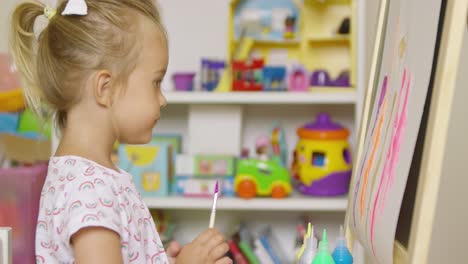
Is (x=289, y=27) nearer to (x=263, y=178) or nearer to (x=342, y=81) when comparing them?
(x=342, y=81)

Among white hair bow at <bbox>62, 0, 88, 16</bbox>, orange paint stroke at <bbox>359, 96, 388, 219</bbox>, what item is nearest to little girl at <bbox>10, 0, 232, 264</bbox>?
white hair bow at <bbox>62, 0, 88, 16</bbox>

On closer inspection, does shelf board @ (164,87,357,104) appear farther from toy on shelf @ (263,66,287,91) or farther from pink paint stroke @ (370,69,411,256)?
pink paint stroke @ (370,69,411,256)

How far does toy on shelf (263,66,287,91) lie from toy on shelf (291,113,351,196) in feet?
Answer: 0.58

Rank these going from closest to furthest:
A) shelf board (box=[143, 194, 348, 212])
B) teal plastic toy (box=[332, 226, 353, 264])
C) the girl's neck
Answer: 1. the girl's neck
2. teal plastic toy (box=[332, 226, 353, 264])
3. shelf board (box=[143, 194, 348, 212])

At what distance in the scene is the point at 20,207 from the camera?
101 cm

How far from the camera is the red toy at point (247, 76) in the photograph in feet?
7.19

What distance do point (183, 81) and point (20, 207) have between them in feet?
4.22

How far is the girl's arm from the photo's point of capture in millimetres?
933

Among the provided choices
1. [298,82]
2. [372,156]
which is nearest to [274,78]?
[298,82]

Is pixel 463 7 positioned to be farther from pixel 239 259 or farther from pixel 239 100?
pixel 239 259

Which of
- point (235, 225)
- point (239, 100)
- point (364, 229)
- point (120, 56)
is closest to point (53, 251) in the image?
point (120, 56)

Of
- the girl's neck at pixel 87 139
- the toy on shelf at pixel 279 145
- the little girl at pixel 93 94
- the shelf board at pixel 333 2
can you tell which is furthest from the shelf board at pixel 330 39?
the girl's neck at pixel 87 139

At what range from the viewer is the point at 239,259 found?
2.22 metres

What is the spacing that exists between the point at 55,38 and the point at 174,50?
1.44 meters
